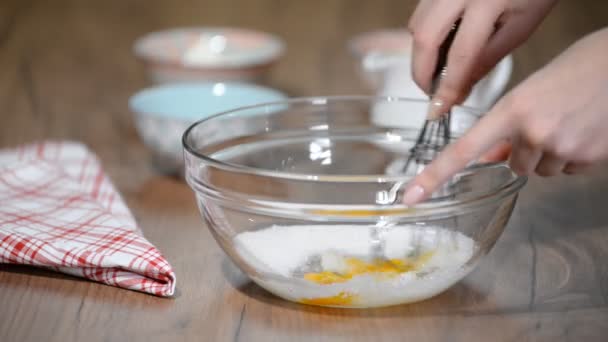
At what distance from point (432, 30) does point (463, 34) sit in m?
0.04

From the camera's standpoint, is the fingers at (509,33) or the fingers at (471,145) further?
the fingers at (509,33)

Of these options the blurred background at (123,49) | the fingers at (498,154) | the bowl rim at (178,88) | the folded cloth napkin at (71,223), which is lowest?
the blurred background at (123,49)

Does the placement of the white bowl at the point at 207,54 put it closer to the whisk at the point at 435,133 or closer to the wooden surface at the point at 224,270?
the wooden surface at the point at 224,270

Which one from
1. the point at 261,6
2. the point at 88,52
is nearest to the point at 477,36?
the point at 88,52

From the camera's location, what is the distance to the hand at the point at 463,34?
873 mm

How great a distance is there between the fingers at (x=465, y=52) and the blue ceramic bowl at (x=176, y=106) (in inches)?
18.0

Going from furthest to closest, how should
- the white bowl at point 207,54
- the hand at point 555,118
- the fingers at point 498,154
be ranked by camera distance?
the white bowl at point 207,54
the fingers at point 498,154
the hand at point 555,118

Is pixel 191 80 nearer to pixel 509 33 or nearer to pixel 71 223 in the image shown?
pixel 71 223

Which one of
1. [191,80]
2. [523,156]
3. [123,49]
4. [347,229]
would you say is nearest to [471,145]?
[523,156]

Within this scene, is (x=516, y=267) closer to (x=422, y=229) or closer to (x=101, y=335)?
(x=422, y=229)

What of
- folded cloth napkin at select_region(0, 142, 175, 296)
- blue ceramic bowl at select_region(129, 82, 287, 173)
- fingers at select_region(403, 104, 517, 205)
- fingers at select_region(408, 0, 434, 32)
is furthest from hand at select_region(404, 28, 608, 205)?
blue ceramic bowl at select_region(129, 82, 287, 173)

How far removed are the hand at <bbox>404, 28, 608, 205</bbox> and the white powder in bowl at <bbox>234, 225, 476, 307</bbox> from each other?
112 millimetres

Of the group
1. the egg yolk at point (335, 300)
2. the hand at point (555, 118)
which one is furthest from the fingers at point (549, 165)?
the egg yolk at point (335, 300)

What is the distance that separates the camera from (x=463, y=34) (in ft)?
2.85
